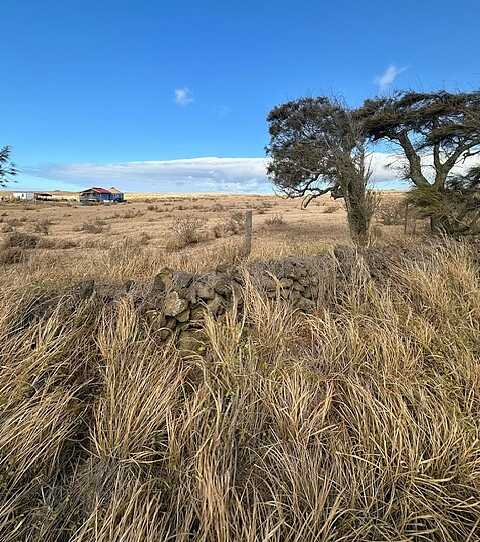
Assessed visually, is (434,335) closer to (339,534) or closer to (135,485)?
(339,534)

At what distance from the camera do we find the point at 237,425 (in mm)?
2662

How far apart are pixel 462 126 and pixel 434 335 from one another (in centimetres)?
790

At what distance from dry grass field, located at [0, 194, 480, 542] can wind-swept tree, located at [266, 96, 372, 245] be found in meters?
10.9

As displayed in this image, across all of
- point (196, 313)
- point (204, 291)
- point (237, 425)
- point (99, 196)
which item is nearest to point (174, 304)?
point (196, 313)

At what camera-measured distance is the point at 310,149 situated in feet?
56.4

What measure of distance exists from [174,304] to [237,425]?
1.74m

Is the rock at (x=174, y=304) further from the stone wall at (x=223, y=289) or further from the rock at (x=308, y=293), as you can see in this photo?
the rock at (x=308, y=293)

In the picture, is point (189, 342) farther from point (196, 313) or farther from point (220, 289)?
point (220, 289)

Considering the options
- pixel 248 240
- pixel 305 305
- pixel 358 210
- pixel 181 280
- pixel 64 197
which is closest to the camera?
pixel 181 280

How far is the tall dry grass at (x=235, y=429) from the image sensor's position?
203 centimetres

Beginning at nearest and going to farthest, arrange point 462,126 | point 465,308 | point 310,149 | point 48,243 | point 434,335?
point 434,335 → point 465,308 → point 462,126 → point 48,243 → point 310,149

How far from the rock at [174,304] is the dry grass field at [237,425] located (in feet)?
0.85

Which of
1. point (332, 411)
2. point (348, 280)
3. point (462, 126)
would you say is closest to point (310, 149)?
point (462, 126)

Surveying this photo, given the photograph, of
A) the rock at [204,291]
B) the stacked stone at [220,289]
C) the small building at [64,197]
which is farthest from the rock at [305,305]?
the small building at [64,197]
